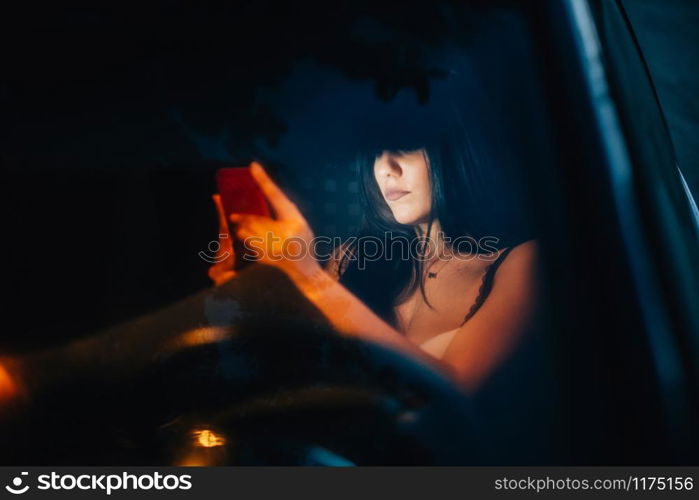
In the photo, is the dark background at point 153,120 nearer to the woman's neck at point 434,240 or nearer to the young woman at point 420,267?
the young woman at point 420,267

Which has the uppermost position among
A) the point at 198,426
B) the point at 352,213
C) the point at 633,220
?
the point at 352,213

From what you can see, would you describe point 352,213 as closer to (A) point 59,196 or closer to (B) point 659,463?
(A) point 59,196

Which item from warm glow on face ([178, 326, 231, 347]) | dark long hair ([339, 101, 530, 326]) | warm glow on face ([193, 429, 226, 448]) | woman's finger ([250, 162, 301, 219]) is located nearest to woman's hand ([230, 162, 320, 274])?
woman's finger ([250, 162, 301, 219])

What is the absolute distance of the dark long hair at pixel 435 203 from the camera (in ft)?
4.29

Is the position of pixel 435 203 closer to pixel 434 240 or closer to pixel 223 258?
pixel 434 240

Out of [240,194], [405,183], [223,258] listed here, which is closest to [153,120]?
[240,194]

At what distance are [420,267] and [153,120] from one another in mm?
892

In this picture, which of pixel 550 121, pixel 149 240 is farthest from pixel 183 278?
pixel 550 121

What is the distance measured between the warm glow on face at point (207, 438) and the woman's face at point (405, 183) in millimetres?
745

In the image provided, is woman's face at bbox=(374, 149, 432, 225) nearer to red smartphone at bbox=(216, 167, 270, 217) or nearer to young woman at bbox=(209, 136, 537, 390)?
young woman at bbox=(209, 136, 537, 390)

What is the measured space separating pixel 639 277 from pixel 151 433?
4.25 ft

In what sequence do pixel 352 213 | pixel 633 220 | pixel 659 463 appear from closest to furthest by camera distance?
1. pixel 659 463
2. pixel 633 220
3. pixel 352 213

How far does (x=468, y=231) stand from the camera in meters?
1.33

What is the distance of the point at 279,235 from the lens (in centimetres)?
133
